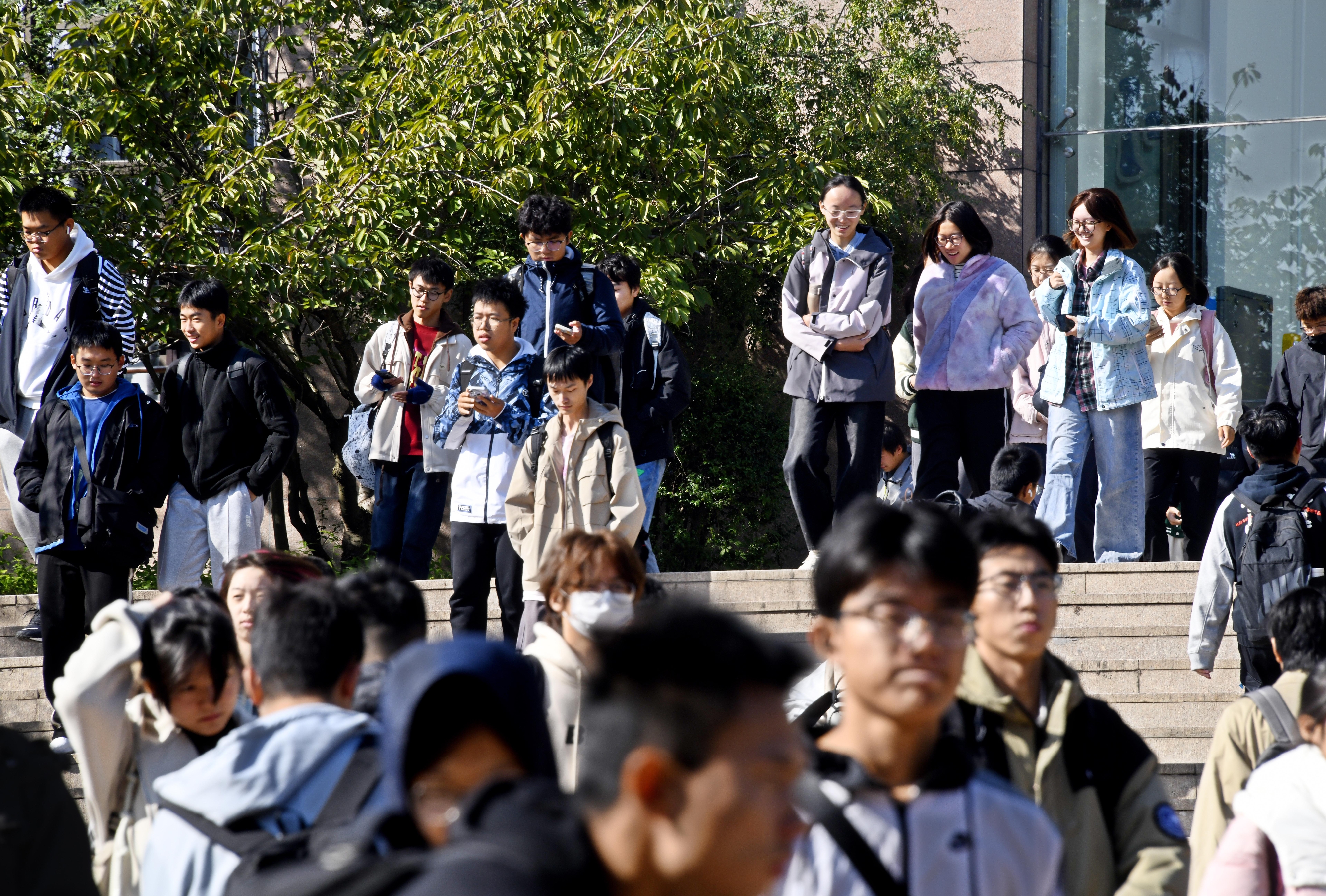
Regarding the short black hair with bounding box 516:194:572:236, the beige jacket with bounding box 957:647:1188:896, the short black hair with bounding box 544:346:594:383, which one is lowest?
the beige jacket with bounding box 957:647:1188:896

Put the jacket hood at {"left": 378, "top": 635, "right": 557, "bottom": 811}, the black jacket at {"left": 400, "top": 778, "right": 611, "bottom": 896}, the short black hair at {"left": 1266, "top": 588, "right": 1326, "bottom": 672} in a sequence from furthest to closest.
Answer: the short black hair at {"left": 1266, "top": 588, "right": 1326, "bottom": 672} < the jacket hood at {"left": 378, "top": 635, "right": 557, "bottom": 811} < the black jacket at {"left": 400, "top": 778, "right": 611, "bottom": 896}

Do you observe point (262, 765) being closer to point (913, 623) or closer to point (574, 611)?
point (913, 623)

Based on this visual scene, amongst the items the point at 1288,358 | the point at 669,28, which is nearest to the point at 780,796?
the point at 1288,358

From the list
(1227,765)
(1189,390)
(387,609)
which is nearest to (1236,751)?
(1227,765)

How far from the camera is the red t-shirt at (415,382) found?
25.5 ft

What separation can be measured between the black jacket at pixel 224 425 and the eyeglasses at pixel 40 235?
107 cm

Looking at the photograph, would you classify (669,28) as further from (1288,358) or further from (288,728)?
(288,728)

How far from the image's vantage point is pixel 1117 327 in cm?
833

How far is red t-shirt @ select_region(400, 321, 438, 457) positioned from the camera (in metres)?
7.77

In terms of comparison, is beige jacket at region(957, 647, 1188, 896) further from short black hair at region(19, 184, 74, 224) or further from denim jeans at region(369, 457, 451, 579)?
short black hair at region(19, 184, 74, 224)

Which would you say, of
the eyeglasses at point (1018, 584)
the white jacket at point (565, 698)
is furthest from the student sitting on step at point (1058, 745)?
the white jacket at point (565, 698)

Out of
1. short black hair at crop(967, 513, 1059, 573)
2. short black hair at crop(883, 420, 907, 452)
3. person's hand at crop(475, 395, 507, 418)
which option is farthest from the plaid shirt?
short black hair at crop(967, 513, 1059, 573)

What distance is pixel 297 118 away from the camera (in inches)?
441

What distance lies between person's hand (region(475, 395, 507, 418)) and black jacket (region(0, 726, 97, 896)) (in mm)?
4941
